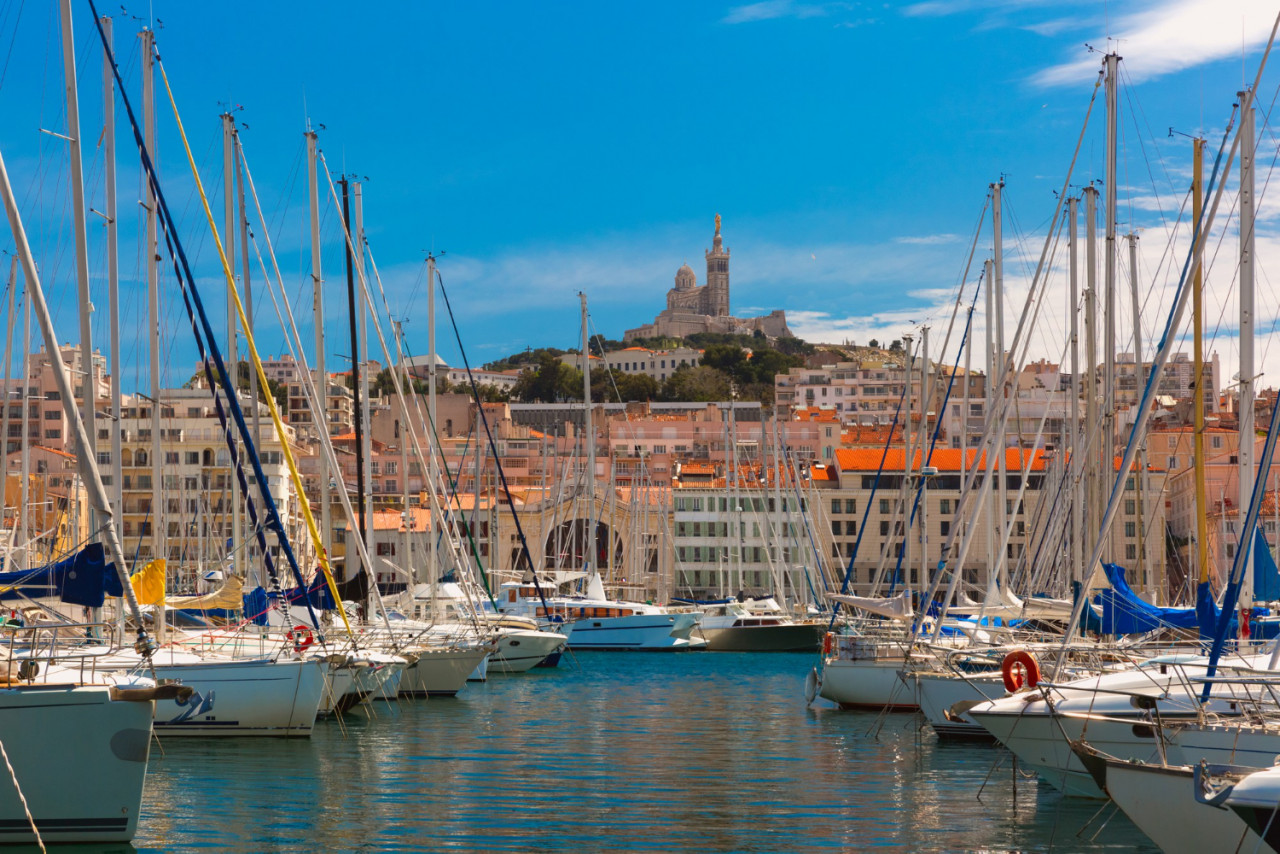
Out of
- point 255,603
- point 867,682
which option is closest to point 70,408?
point 255,603

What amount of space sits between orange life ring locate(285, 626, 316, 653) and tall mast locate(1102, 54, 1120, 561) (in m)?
14.0

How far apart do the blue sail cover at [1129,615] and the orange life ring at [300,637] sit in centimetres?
1354

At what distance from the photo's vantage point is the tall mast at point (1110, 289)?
1043 inches

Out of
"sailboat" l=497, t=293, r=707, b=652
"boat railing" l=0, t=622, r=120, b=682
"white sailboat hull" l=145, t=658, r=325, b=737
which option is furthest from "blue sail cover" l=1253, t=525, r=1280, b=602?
"sailboat" l=497, t=293, r=707, b=652

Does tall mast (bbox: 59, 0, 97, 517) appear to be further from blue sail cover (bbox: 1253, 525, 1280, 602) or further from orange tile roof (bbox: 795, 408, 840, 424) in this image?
orange tile roof (bbox: 795, 408, 840, 424)

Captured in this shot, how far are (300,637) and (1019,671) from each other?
39.0 ft

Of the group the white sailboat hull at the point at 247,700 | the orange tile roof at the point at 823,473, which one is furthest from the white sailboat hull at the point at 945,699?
the orange tile roof at the point at 823,473

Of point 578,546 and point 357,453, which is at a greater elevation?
point 357,453

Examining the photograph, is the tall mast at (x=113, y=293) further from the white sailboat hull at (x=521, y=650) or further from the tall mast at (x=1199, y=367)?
the white sailboat hull at (x=521, y=650)

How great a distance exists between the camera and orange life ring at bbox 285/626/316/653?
24391 mm

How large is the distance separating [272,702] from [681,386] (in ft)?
506

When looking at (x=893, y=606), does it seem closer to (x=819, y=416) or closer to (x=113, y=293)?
(x=113, y=293)

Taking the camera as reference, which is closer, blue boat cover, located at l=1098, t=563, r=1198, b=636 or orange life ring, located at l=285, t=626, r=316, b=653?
orange life ring, located at l=285, t=626, r=316, b=653

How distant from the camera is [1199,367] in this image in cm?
2380
